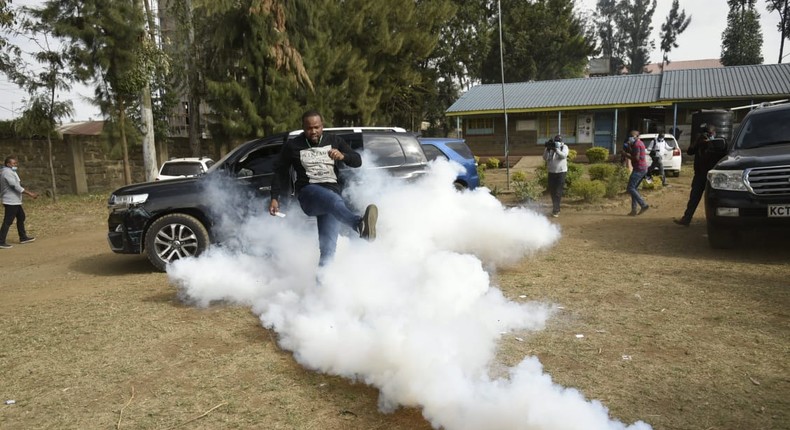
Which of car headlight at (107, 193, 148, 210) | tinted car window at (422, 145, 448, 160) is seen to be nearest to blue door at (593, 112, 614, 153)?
tinted car window at (422, 145, 448, 160)

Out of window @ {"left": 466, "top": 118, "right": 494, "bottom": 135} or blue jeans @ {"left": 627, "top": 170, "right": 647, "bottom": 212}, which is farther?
window @ {"left": 466, "top": 118, "right": 494, "bottom": 135}

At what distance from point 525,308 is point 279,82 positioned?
49.5ft

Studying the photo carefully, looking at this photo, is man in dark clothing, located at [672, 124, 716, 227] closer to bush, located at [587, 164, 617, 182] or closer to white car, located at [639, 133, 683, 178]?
bush, located at [587, 164, 617, 182]

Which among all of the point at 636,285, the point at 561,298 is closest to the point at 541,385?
the point at 561,298

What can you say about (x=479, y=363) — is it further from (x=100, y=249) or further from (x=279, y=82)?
(x=279, y=82)

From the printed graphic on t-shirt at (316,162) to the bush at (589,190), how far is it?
351 inches

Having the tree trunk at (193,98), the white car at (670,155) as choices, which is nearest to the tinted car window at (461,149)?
the white car at (670,155)

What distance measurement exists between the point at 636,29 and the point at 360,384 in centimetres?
7761

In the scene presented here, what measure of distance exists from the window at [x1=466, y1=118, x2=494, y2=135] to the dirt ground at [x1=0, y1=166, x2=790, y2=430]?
74.7 ft

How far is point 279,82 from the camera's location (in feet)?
58.7

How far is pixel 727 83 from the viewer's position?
81.4 ft

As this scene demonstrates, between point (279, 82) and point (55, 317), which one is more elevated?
point (279, 82)

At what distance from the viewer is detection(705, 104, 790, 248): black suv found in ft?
20.6

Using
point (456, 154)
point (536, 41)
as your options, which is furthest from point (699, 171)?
point (536, 41)
